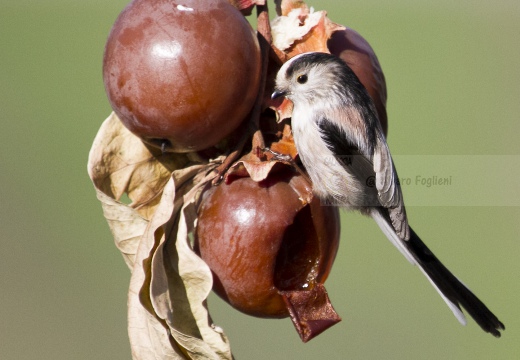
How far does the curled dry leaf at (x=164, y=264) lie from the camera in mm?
1837

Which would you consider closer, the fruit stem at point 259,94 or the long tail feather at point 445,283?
the fruit stem at point 259,94

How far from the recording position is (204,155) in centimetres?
210

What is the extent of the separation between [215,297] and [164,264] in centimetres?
168

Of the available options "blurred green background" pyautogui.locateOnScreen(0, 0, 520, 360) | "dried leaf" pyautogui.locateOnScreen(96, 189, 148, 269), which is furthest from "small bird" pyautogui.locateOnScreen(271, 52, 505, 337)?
"blurred green background" pyautogui.locateOnScreen(0, 0, 520, 360)

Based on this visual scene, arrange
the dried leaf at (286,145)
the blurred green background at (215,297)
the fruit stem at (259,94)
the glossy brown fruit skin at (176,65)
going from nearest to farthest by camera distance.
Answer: the glossy brown fruit skin at (176,65)
the fruit stem at (259,94)
the dried leaf at (286,145)
the blurred green background at (215,297)

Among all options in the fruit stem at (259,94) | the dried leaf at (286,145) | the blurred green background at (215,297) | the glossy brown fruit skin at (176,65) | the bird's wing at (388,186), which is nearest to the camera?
the glossy brown fruit skin at (176,65)

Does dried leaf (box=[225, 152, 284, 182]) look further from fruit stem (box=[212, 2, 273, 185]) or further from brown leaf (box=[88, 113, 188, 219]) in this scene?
brown leaf (box=[88, 113, 188, 219])

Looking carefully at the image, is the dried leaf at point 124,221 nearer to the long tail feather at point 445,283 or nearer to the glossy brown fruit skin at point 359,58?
the glossy brown fruit skin at point 359,58

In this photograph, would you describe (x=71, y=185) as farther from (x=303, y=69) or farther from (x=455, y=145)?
(x=303, y=69)

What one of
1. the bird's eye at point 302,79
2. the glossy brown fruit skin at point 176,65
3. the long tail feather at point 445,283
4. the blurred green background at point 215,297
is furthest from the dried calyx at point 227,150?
the blurred green background at point 215,297

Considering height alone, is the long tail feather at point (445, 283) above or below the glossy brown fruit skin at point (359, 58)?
below

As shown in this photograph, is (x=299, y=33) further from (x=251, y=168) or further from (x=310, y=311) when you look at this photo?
(x=310, y=311)

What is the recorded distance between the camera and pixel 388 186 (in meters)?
2.31

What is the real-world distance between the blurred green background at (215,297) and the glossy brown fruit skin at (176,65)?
6.26 ft
